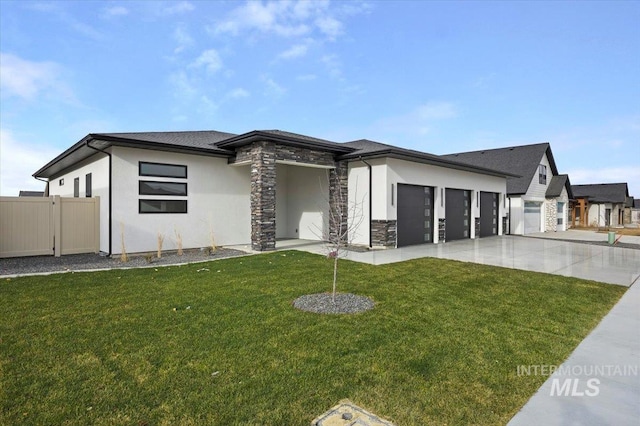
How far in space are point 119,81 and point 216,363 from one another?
1297 cm

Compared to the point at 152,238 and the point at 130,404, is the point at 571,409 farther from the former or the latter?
the point at 152,238

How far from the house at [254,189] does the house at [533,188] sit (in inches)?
286

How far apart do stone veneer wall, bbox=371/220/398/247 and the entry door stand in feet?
45.0

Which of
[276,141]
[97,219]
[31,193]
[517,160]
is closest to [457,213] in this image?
[276,141]

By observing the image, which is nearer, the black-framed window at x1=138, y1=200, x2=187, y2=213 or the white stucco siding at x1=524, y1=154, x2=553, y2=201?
the black-framed window at x1=138, y1=200, x2=187, y2=213

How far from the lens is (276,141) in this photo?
11.2m

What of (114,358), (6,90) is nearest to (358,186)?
(114,358)

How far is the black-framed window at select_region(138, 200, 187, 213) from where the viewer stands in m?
10.8

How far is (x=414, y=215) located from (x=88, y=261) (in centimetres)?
1169

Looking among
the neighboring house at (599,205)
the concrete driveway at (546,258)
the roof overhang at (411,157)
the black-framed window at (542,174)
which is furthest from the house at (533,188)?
the concrete driveway at (546,258)

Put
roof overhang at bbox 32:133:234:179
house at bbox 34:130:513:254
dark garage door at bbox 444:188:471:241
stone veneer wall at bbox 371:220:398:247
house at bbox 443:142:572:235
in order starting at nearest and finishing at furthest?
roof overhang at bbox 32:133:234:179
house at bbox 34:130:513:254
stone veneer wall at bbox 371:220:398:247
dark garage door at bbox 444:188:471:241
house at bbox 443:142:572:235

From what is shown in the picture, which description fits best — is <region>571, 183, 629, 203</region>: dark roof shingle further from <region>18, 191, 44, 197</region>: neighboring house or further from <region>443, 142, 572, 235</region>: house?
<region>18, 191, 44, 197</region>: neighboring house

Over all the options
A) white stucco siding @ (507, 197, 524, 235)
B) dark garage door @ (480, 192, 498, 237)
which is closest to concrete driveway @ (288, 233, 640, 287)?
dark garage door @ (480, 192, 498, 237)

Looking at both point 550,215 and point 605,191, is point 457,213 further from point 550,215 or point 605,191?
point 605,191
